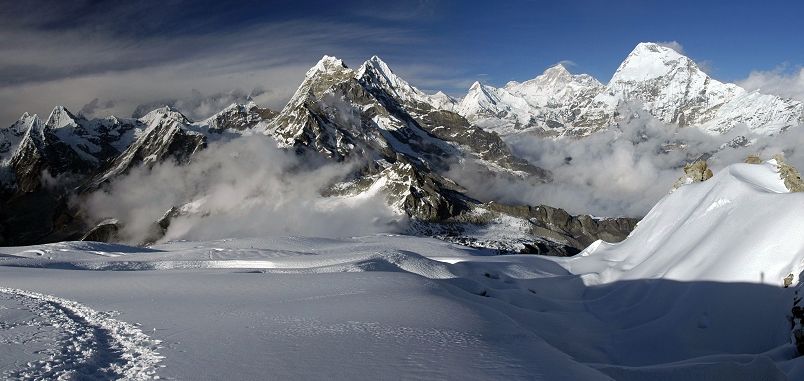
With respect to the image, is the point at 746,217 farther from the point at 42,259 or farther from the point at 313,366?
the point at 42,259

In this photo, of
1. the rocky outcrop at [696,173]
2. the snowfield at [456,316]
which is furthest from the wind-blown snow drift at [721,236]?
the rocky outcrop at [696,173]

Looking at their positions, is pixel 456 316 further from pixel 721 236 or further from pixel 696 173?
pixel 696 173

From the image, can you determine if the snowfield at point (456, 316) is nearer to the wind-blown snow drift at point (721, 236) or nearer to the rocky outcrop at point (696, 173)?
the wind-blown snow drift at point (721, 236)

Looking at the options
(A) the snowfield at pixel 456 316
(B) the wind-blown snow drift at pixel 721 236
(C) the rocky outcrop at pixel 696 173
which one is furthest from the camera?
(C) the rocky outcrop at pixel 696 173

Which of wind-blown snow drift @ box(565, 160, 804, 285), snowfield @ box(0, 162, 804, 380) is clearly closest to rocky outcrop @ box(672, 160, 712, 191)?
wind-blown snow drift @ box(565, 160, 804, 285)

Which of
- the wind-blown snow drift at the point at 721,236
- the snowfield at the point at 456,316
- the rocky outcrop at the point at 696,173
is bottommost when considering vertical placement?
the snowfield at the point at 456,316

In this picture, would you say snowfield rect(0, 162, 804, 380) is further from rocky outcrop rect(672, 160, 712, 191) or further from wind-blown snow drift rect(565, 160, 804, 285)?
rocky outcrop rect(672, 160, 712, 191)

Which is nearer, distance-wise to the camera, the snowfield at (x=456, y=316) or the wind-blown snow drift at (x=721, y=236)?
the snowfield at (x=456, y=316)

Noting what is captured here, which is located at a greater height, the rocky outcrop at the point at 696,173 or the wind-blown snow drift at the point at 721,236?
the rocky outcrop at the point at 696,173

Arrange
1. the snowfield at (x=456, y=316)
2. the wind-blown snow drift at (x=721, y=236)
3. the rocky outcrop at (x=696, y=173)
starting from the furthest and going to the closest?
the rocky outcrop at (x=696, y=173) → the wind-blown snow drift at (x=721, y=236) → the snowfield at (x=456, y=316)
